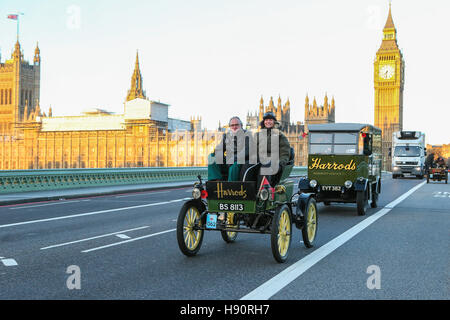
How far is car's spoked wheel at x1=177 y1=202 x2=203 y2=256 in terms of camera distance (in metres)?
6.58

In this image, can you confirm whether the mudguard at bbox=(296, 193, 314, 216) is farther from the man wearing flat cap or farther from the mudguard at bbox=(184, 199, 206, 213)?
the mudguard at bbox=(184, 199, 206, 213)

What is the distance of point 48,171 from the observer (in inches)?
782

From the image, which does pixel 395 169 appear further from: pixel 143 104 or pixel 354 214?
pixel 143 104

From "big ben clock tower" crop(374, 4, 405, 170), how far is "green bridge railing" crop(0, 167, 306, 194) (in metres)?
112

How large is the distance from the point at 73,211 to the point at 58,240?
4.84 m

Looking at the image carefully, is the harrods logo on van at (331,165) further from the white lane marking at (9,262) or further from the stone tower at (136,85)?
the stone tower at (136,85)

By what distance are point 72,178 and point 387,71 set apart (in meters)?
124

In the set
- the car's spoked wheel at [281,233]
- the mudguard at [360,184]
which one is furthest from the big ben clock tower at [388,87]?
the car's spoked wheel at [281,233]

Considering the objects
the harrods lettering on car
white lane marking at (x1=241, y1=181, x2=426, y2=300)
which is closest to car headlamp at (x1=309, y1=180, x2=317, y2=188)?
white lane marking at (x1=241, y1=181, x2=426, y2=300)

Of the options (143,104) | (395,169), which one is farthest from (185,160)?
(395,169)

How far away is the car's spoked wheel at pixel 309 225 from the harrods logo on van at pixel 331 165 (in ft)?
16.8

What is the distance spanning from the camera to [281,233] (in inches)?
258

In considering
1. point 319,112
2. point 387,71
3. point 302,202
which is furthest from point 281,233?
point 387,71

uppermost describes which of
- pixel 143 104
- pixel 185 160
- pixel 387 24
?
pixel 387 24
